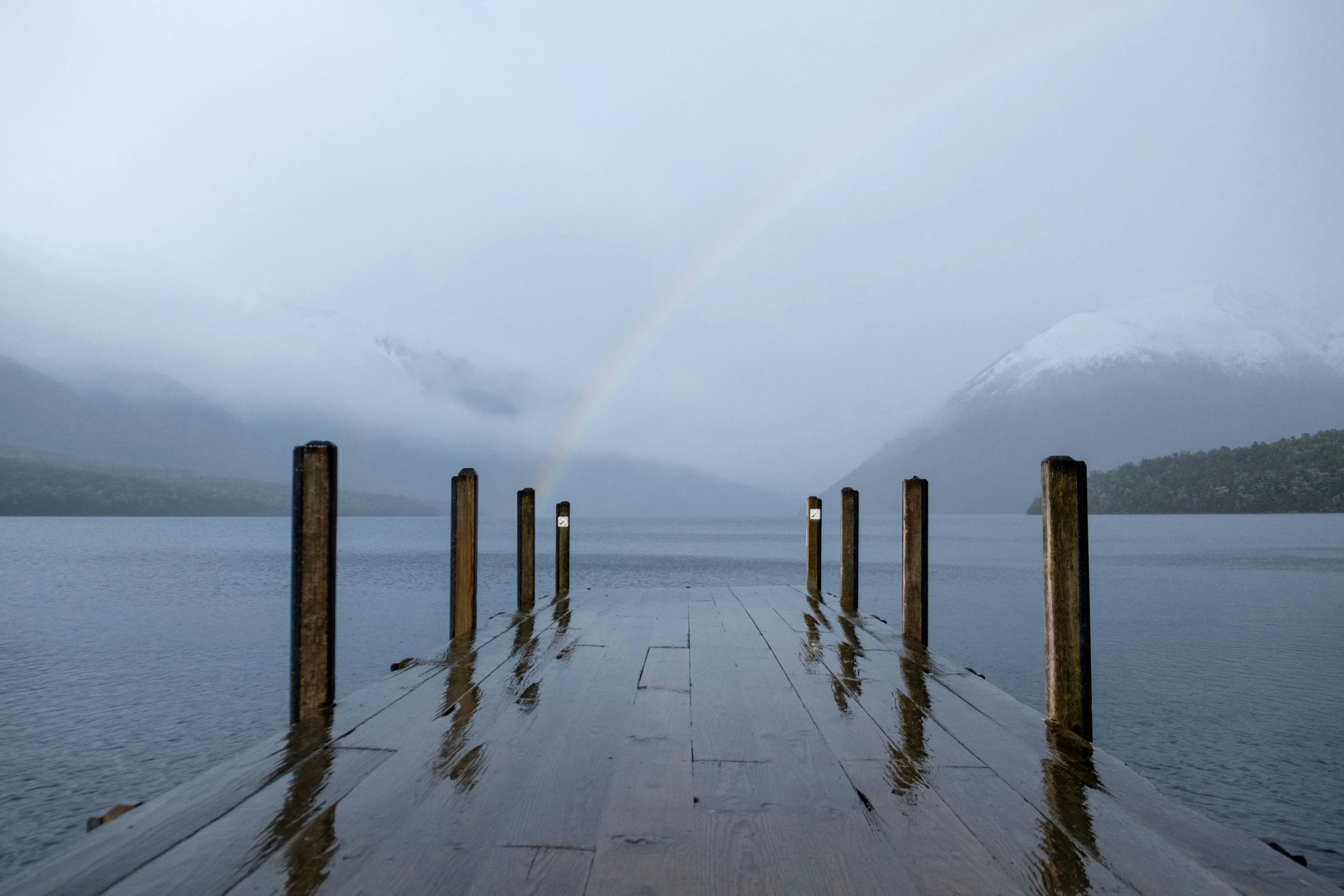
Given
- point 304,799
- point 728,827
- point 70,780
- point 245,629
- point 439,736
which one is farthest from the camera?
point 245,629

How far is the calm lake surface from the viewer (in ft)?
26.4

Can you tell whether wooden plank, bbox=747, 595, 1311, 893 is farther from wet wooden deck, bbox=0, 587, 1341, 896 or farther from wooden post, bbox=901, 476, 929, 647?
wooden post, bbox=901, 476, 929, 647

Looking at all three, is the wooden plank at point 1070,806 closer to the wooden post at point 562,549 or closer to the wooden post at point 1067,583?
the wooden post at point 1067,583

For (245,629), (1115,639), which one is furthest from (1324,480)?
(245,629)

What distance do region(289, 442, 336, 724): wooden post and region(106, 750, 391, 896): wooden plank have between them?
4.04 feet

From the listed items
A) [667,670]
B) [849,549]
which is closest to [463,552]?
[667,670]

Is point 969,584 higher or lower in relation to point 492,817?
lower

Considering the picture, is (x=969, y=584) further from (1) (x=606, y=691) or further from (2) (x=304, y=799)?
(2) (x=304, y=799)

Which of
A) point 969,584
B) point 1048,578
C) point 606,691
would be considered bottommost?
point 969,584

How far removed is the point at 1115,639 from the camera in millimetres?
17500

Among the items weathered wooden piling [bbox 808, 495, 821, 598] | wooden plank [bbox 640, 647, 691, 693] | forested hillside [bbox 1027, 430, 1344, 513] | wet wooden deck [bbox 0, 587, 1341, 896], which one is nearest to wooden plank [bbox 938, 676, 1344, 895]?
wet wooden deck [bbox 0, 587, 1341, 896]

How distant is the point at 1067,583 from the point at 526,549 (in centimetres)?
657

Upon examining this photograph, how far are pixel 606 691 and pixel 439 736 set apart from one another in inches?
46.2

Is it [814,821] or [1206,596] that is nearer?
[814,821]
